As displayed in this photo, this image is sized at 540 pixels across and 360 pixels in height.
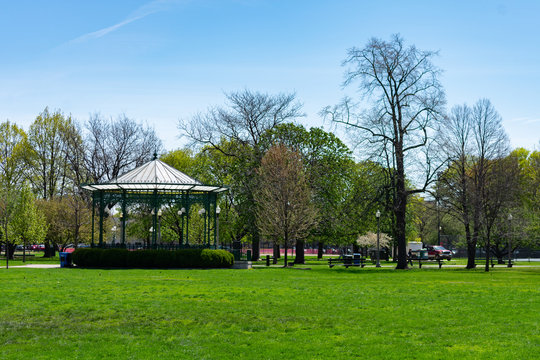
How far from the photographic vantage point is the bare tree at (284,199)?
36.1 m

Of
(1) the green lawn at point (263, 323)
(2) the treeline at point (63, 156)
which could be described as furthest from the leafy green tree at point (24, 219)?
(1) the green lawn at point (263, 323)

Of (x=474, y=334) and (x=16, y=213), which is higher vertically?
(x=16, y=213)

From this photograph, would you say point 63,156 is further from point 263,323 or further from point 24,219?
point 263,323

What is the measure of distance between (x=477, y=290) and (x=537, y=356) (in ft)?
37.3

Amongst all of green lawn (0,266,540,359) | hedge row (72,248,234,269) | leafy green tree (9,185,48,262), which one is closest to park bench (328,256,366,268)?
hedge row (72,248,234,269)

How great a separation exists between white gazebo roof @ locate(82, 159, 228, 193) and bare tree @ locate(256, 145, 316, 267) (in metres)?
3.24

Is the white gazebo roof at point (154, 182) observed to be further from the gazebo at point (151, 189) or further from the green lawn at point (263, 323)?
the green lawn at point (263, 323)

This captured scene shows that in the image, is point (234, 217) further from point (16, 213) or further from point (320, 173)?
point (16, 213)

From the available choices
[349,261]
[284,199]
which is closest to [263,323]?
[284,199]

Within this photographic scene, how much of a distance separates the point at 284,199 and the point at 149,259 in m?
8.85

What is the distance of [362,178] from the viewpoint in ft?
146

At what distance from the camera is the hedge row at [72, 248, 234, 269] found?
3334 centimetres

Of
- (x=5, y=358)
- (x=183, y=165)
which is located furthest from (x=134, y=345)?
(x=183, y=165)

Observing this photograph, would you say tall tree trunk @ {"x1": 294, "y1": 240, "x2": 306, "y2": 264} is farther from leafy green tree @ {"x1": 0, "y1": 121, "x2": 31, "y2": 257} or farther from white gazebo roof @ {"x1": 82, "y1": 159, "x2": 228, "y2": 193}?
leafy green tree @ {"x1": 0, "y1": 121, "x2": 31, "y2": 257}
